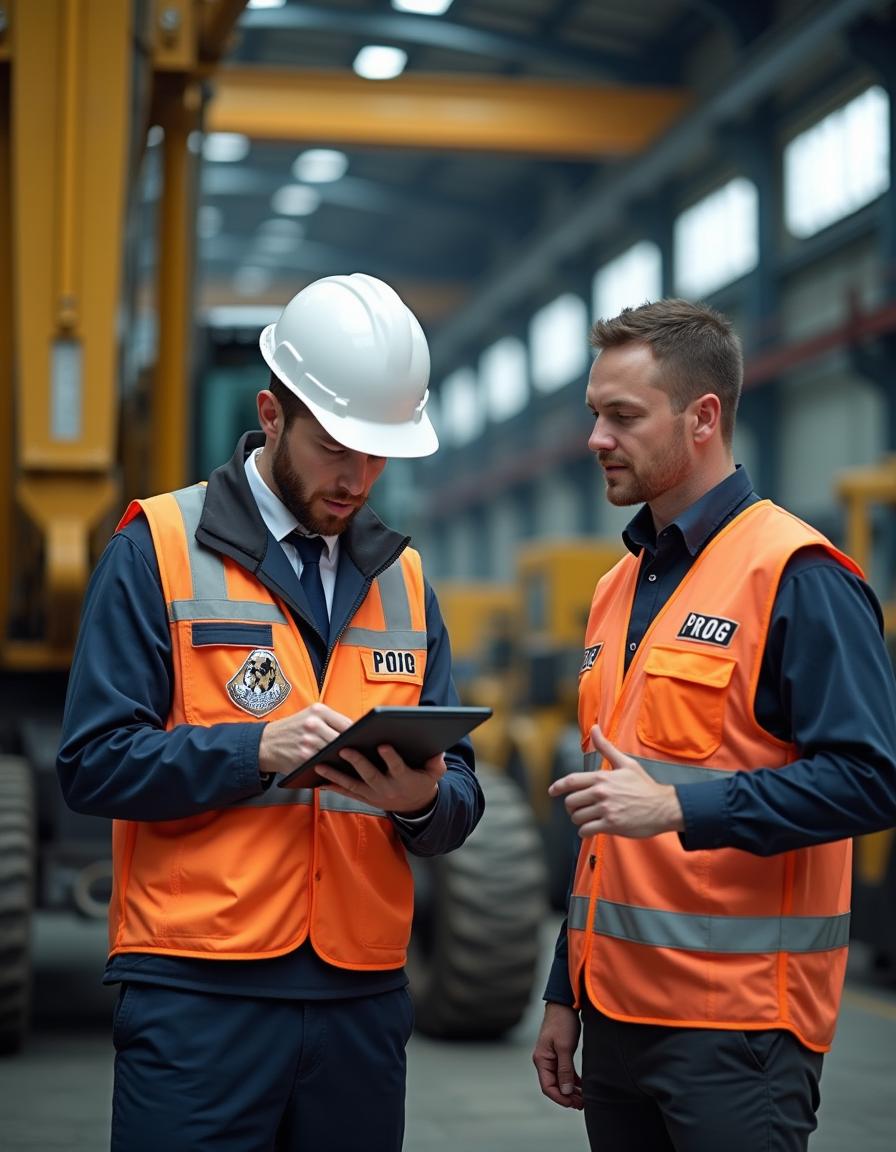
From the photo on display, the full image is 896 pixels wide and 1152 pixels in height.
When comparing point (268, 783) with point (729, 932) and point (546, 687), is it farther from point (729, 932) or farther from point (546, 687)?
point (546, 687)

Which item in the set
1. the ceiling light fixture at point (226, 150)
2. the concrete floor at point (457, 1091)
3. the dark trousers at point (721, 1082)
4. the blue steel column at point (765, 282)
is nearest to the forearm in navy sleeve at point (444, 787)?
the dark trousers at point (721, 1082)

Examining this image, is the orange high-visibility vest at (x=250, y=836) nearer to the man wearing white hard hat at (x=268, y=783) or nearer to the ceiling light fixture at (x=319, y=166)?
the man wearing white hard hat at (x=268, y=783)

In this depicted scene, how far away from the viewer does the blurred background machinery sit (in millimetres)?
6113

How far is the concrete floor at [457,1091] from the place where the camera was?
18.5 ft

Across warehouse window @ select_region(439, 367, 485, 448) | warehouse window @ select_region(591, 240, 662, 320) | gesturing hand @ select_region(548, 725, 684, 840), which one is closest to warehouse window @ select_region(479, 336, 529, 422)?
warehouse window @ select_region(439, 367, 485, 448)

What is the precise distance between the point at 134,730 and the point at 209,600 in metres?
0.24

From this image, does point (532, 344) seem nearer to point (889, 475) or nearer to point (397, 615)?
point (889, 475)

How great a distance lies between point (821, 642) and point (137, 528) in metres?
1.07

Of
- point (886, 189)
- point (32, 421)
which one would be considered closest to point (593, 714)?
point (32, 421)

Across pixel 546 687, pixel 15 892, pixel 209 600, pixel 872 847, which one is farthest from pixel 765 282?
pixel 209 600

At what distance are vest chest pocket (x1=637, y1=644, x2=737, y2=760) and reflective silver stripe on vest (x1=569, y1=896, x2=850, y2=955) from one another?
0.25m

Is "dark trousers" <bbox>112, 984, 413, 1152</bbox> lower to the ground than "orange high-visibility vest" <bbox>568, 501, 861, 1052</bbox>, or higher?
lower

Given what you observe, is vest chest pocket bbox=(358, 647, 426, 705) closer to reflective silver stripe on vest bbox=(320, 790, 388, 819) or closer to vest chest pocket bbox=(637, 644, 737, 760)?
reflective silver stripe on vest bbox=(320, 790, 388, 819)

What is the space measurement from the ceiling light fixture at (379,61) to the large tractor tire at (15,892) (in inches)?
559
